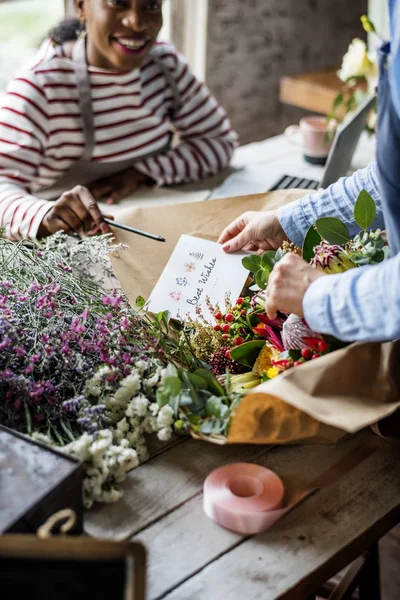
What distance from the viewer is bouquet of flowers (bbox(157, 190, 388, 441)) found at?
978mm

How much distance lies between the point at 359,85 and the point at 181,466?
1.82 metres

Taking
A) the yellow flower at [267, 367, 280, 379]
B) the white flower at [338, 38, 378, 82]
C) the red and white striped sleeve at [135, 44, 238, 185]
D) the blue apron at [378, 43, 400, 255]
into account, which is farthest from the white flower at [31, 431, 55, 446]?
the white flower at [338, 38, 378, 82]

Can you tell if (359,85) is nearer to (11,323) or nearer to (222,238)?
(222,238)

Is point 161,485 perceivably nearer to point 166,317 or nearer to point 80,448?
point 80,448

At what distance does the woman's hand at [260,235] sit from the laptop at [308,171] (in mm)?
445

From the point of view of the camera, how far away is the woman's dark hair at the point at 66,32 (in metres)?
1.81

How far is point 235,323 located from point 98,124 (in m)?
0.91

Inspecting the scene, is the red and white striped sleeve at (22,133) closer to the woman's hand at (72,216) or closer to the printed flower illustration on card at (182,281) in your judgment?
the woman's hand at (72,216)

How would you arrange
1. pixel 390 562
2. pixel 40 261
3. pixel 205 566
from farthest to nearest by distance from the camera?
pixel 390 562 → pixel 40 261 → pixel 205 566

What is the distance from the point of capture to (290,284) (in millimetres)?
978

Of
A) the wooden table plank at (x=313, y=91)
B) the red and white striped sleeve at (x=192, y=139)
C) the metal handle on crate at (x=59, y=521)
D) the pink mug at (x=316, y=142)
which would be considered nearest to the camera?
the metal handle on crate at (x=59, y=521)

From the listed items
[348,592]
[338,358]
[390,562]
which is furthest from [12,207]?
[390,562]

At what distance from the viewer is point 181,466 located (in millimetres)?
995

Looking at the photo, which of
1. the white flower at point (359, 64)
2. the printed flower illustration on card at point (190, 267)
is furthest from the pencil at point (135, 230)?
the white flower at point (359, 64)
